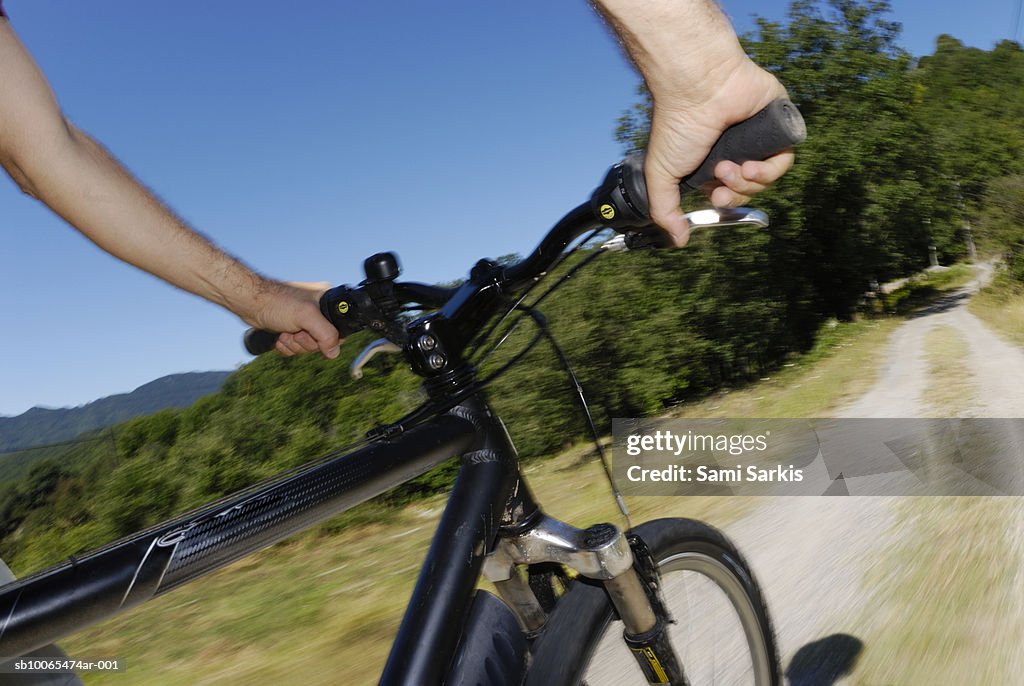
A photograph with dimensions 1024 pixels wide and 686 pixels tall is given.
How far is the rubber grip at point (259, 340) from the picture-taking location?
1.81m

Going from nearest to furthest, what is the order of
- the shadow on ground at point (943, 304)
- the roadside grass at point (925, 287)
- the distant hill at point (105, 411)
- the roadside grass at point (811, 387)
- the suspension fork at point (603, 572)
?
the suspension fork at point (603, 572)
the distant hill at point (105, 411)
the roadside grass at point (811, 387)
the shadow on ground at point (943, 304)
the roadside grass at point (925, 287)

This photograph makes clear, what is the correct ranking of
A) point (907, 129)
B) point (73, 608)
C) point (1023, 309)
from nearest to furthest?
point (73, 608), point (1023, 309), point (907, 129)

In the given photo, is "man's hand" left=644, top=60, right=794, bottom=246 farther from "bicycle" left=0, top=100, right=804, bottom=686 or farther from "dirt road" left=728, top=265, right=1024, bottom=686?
"dirt road" left=728, top=265, right=1024, bottom=686

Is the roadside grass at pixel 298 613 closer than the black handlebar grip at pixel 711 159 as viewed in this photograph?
No

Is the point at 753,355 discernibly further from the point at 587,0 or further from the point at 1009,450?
the point at 587,0

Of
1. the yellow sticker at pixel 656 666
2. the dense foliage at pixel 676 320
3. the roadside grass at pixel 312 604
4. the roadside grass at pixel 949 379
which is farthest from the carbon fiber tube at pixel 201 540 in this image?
the roadside grass at pixel 949 379

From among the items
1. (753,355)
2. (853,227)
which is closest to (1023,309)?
(853,227)

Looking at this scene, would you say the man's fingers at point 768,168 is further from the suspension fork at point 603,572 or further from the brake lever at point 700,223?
the suspension fork at point 603,572

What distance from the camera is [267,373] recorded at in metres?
8.19

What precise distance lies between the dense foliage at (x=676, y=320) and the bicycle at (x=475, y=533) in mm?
3374

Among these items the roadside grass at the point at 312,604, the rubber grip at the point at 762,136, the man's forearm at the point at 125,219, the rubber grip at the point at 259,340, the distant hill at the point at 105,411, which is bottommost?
the roadside grass at the point at 312,604

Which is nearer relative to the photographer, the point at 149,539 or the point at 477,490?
the point at 149,539

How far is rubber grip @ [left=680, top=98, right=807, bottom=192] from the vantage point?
47.9 inches

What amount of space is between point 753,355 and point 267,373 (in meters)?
7.61
